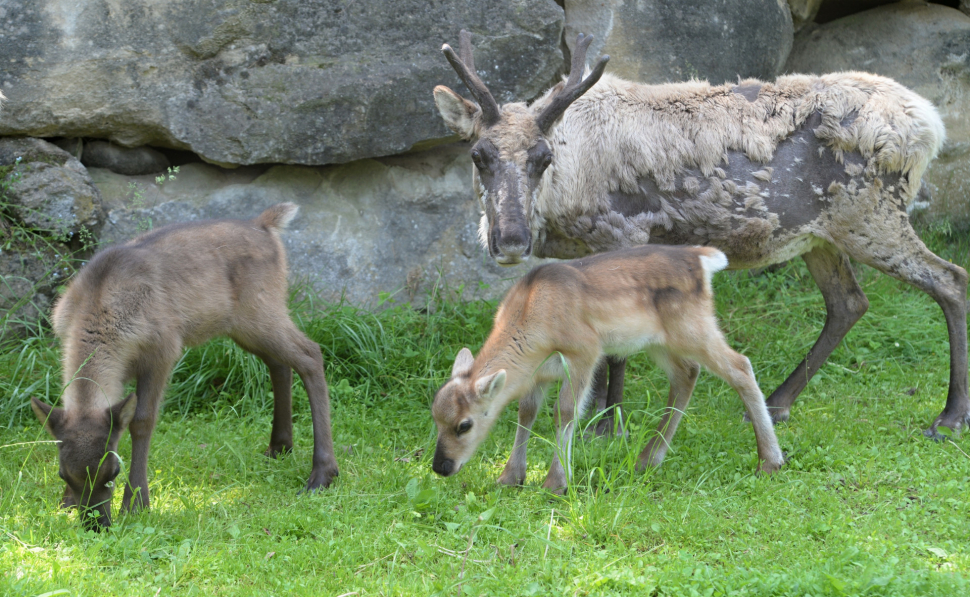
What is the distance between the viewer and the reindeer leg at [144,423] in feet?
13.7

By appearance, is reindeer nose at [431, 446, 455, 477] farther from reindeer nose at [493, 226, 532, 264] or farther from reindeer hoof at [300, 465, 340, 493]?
reindeer nose at [493, 226, 532, 264]

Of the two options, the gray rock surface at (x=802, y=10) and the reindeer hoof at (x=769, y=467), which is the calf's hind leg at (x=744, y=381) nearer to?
the reindeer hoof at (x=769, y=467)

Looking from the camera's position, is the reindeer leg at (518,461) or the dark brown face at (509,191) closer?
the reindeer leg at (518,461)

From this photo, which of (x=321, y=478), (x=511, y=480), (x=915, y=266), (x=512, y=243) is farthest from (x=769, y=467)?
(x=321, y=478)

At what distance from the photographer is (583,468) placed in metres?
4.75

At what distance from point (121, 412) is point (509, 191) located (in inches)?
101

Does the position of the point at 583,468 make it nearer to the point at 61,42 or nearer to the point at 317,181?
the point at 317,181

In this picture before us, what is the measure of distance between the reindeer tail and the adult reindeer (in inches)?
49.5

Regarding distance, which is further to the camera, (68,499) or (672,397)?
(672,397)

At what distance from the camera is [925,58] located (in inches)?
328

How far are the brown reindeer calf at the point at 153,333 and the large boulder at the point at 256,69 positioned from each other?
1.86 metres

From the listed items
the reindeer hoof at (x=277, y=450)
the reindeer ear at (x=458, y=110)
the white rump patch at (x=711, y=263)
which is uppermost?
the reindeer ear at (x=458, y=110)

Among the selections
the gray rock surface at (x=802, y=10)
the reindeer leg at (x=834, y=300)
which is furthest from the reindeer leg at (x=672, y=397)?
the gray rock surface at (x=802, y=10)

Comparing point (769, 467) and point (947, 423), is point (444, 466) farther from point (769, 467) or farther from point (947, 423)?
point (947, 423)
